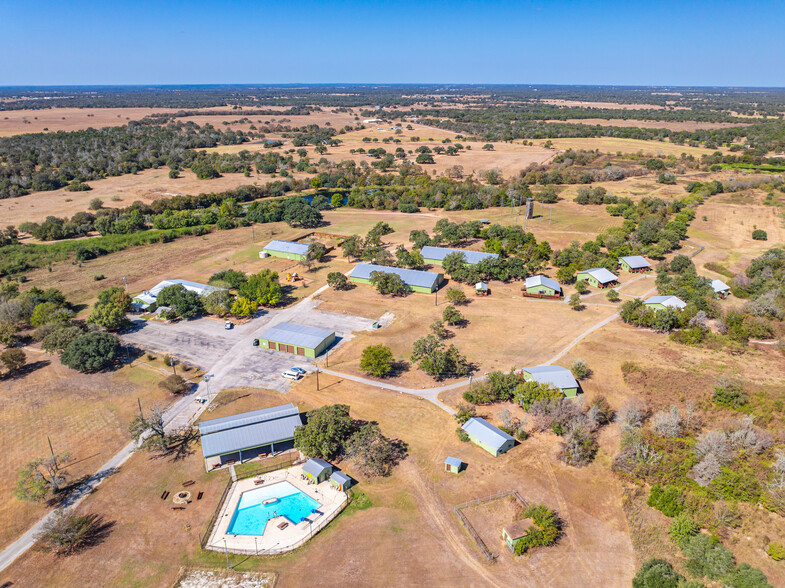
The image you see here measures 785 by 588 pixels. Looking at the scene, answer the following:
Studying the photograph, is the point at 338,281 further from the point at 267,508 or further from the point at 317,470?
the point at 267,508

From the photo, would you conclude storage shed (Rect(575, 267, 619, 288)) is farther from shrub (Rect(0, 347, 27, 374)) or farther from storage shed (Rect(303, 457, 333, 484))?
shrub (Rect(0, 347, 27, 374))

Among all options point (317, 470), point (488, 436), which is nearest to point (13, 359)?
point (317, 470)

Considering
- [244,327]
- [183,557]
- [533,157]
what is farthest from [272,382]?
[533,157]

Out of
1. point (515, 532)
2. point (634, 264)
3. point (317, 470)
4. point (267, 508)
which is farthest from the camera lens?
point (634, 264)

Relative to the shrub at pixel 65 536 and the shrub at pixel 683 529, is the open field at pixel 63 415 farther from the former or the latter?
the shrub at pixel 683 529

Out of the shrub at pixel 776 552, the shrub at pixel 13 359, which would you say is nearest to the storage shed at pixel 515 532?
the shrub at pixel 776 552
